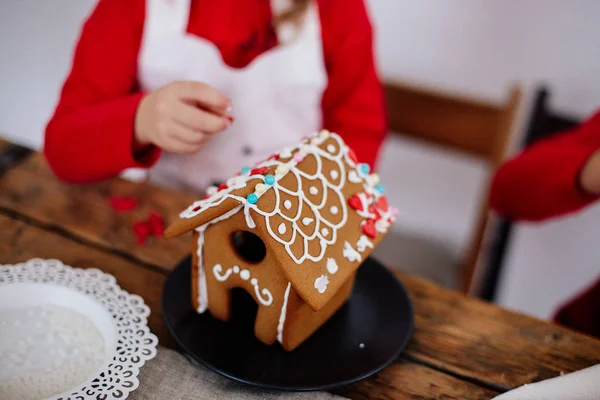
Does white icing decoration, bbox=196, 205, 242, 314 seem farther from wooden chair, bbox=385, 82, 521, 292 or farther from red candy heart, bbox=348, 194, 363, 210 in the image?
wooden chair, bbox=385, 82, 521, 292

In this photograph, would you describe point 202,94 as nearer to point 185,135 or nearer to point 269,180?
point 185,135

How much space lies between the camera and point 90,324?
0.53m

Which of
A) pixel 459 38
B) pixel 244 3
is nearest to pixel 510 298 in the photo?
pixel 459 38

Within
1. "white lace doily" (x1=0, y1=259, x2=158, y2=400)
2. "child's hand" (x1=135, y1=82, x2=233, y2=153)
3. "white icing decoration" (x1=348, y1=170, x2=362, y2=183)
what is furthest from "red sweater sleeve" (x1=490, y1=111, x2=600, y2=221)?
"white lace doily" (x1=0, y1=259, x2=158, y2=400)

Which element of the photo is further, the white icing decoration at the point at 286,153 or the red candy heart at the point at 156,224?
the red candy heart at the point at 156,224

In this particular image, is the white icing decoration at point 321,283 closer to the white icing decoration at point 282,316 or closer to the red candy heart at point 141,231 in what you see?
the white icing decoration at point 282,316

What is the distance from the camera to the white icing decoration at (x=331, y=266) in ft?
1.55

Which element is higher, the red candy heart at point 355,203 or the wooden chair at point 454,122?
the red candy heart at point 355,203

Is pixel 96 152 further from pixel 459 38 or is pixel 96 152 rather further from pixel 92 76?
pixel 459 38

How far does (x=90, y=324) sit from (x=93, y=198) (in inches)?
10.1

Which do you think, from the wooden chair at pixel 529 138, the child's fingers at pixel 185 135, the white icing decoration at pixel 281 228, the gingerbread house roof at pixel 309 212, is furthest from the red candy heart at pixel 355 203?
the wooden chair at pixel 529 138

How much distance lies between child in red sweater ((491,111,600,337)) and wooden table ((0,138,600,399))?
33cm

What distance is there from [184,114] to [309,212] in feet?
0.72

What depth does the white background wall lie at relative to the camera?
119 centimetres
